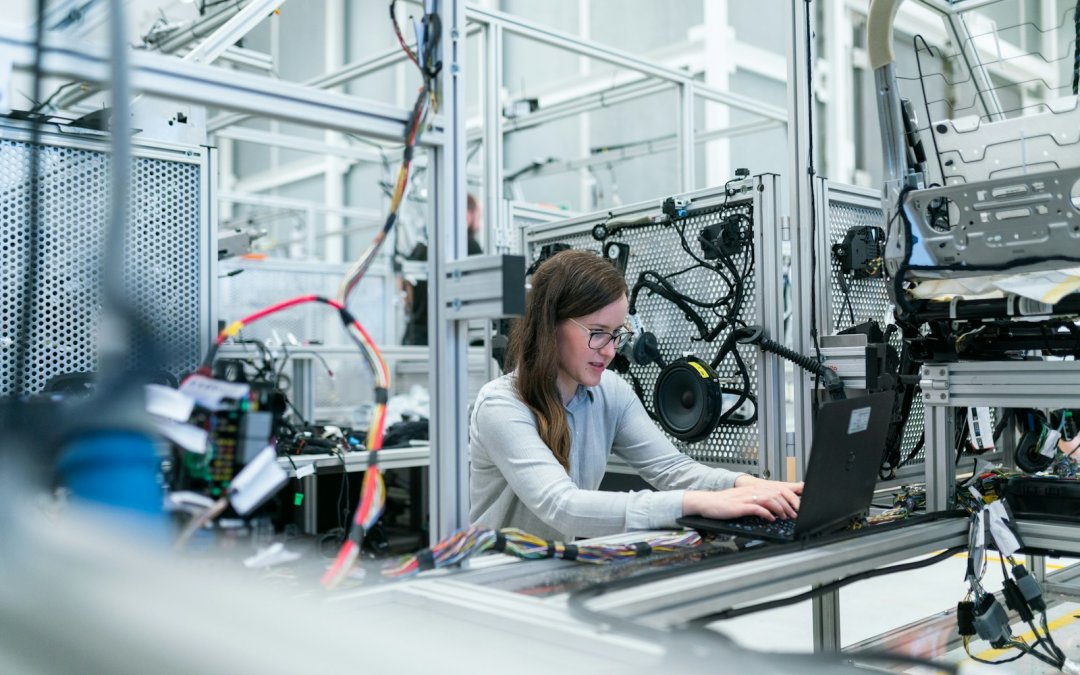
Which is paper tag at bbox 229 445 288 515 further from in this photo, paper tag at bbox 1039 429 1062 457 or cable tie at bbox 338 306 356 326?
paper tag at bbox 1039 429 1062 457

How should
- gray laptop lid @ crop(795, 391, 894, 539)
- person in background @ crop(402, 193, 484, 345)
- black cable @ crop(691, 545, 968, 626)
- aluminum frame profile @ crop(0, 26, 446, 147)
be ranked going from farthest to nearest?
person in background @ crop(402, 193, 484, 345)
gray laptop lid @ crop(795, 391, 894, 539)
black cable @ crop(691, 545, 968, 626)
aluminum frame profile @ crop(0, 26, 446, 147)

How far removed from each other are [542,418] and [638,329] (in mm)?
732

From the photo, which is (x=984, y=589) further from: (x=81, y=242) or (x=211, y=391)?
(x=81, y=242)

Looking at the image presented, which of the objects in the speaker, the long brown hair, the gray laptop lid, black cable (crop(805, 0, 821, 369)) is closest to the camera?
the gray laptop lid

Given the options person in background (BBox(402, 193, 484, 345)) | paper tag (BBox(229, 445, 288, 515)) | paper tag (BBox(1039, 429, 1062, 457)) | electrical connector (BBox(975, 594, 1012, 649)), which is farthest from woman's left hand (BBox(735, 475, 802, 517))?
person in background (BBox(402, 193, 484, 345))

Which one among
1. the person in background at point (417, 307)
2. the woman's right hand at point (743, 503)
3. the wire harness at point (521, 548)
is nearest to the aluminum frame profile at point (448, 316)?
the wire harness at point (521, 548)

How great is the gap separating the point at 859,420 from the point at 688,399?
0.81 meters

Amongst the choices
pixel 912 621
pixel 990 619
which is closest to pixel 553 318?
pixel 990 619

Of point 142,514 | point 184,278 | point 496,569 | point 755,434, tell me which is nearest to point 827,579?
point 496,569

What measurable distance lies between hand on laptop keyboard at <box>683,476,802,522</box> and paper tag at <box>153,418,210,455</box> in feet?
2.26

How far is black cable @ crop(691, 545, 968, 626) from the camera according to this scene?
100 cm

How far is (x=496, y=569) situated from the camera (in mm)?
1033

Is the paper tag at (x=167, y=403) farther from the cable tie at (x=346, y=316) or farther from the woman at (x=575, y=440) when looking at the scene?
the woman at (x=575, y=440)

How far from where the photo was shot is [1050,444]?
1939 mm
